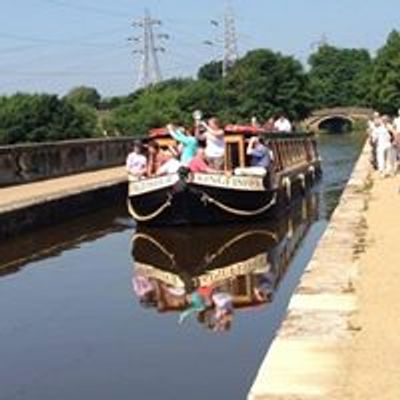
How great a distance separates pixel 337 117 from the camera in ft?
474

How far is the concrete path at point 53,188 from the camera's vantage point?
76.6 ft

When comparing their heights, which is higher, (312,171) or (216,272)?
(216,272)

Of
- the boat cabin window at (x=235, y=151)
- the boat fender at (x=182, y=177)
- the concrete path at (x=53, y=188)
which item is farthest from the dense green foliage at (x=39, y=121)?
the boat fender at (x=182, y=177)

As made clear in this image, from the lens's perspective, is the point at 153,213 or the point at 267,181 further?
the point at 267,181

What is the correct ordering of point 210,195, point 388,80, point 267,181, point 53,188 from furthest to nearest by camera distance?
point 388,80
point 53,188
point 267,181
point 210,195

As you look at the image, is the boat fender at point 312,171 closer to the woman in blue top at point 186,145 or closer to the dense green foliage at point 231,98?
the woman in blue top at point 186,145

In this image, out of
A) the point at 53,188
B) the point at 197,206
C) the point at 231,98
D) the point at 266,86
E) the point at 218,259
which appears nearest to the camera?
the point at 218,259

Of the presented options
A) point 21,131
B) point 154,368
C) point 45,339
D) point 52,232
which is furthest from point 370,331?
point 21,131

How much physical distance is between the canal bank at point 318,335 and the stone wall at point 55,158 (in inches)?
678

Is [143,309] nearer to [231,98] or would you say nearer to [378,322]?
[378,322]

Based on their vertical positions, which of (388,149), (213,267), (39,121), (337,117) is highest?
(388,149)

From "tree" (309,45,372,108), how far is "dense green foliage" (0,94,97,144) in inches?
3556

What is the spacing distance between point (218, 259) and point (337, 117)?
421 ft

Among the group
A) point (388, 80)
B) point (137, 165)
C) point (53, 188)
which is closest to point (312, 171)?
point (53, 188)
